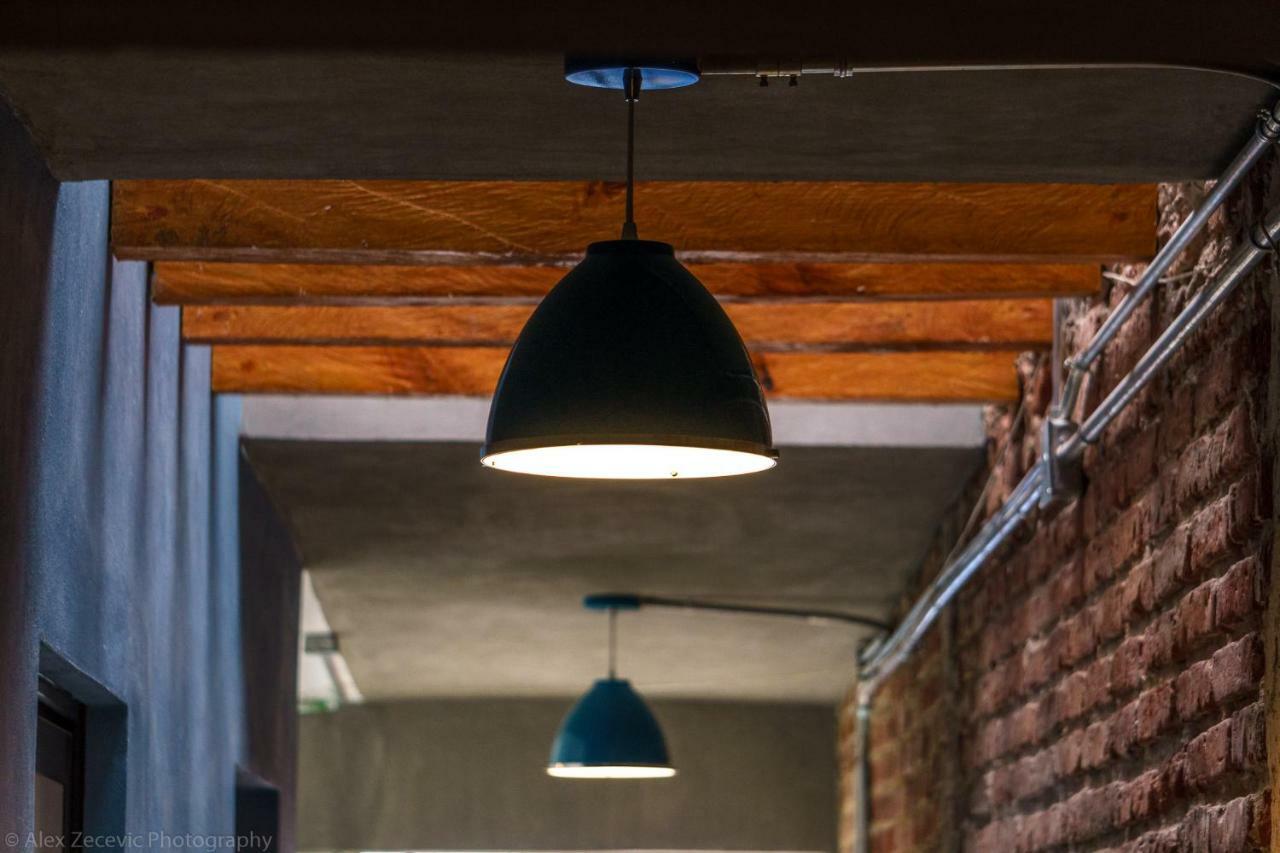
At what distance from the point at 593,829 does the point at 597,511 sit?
447cm

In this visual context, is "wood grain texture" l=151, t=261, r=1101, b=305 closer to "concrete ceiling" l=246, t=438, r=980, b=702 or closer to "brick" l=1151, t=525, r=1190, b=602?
"brick" l=1151, t=525, r=1190, b=602

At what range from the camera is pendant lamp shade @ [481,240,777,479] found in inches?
86.4

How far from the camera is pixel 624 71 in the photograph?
91.0 inches

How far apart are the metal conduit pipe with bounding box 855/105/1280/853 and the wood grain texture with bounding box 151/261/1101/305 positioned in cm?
22

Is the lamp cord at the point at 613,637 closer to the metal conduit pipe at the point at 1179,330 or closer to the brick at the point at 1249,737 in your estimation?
the metal conduit pipe at the point at 1179,330

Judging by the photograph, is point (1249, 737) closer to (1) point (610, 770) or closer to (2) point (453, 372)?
(2) point (453, 372)

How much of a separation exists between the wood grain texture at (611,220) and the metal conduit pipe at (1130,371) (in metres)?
0.18

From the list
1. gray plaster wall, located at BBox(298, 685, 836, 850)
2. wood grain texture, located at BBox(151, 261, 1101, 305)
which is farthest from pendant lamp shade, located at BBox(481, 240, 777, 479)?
gray plaster wall, located at BBox(298, 685, 836, 850)

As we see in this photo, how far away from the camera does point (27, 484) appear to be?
2.70 meters

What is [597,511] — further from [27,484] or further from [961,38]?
[961,38]

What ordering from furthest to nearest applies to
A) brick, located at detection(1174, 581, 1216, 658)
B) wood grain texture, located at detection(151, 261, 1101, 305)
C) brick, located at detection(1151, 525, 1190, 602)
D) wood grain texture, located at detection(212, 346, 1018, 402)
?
wood grain texture, located at detection(212, 346, 1018, 402) → wood grain texture, located at detection(151, 261, 1101, 305) → brick, located at detection(1151, 525, 1190, 602) → brick, located at detection(1174, 581, 1216, 658)

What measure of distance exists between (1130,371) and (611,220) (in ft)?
Result: 3.05

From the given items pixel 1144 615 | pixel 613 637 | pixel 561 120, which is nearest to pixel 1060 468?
pixel 1144 615

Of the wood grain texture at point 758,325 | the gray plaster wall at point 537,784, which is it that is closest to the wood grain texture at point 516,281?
the wood grain texture at point 758,325
